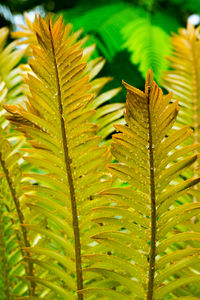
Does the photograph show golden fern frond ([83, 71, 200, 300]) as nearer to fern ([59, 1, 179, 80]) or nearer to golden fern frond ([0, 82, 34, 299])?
golden fern frond ([0, 82, 34, 299])

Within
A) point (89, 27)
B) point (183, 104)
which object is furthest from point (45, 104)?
point (89, 27)

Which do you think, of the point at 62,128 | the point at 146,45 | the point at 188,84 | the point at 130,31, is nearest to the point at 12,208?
the point at 62,128

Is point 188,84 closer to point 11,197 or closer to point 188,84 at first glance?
point 188,84

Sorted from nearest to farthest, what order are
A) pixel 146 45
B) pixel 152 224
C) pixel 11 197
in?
pixel 152 224
pixel 11 197
pixel 146 45

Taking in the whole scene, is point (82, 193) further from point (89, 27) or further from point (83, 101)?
point (89, 27)

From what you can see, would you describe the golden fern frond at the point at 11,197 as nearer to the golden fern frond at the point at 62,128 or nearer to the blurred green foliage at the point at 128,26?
the golden fern frond at the point at 62,128

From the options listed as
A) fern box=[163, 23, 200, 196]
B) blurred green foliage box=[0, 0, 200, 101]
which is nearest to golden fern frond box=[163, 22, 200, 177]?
fern box=[163, 23, 200, 196]

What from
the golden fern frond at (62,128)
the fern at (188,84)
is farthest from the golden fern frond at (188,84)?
the golden fern frond at (62,128)

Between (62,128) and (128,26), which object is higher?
(128,26)
